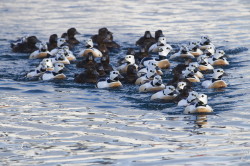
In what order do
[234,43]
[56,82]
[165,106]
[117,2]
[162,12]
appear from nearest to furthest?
[165,106] < [56,82] < [234,43] < [162,12] < [117,2]

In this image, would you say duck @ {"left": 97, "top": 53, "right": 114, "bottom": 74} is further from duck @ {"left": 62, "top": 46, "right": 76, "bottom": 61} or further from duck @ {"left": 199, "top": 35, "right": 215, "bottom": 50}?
duck @ {"left": 199, "top": 35, "right": 215, "bottom": 50}

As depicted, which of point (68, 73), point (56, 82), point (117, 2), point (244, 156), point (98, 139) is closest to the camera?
point (244, 156)

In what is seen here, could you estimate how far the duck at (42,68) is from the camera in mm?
21484

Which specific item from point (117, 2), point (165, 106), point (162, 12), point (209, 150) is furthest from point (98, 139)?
point (117, 2)

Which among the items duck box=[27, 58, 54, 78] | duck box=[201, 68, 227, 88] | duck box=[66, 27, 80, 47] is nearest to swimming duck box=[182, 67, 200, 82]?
duck box=[201, 68, 227, 88]

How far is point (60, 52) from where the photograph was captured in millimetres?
23500

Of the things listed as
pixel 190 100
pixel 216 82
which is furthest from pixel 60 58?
pixel 190 100

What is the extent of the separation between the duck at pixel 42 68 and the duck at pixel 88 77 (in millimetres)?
1267

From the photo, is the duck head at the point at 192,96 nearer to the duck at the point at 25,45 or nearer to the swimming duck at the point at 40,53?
the swimming duck at the point at 40,53

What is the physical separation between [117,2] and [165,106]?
19.5 m

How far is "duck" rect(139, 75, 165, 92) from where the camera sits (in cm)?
1964

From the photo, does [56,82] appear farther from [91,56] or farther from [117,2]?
[117,2]

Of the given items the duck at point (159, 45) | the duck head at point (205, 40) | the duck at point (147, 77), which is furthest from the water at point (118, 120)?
the duck at point (159, 45)

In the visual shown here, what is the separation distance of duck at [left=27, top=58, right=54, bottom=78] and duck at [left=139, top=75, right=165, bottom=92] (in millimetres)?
3238
